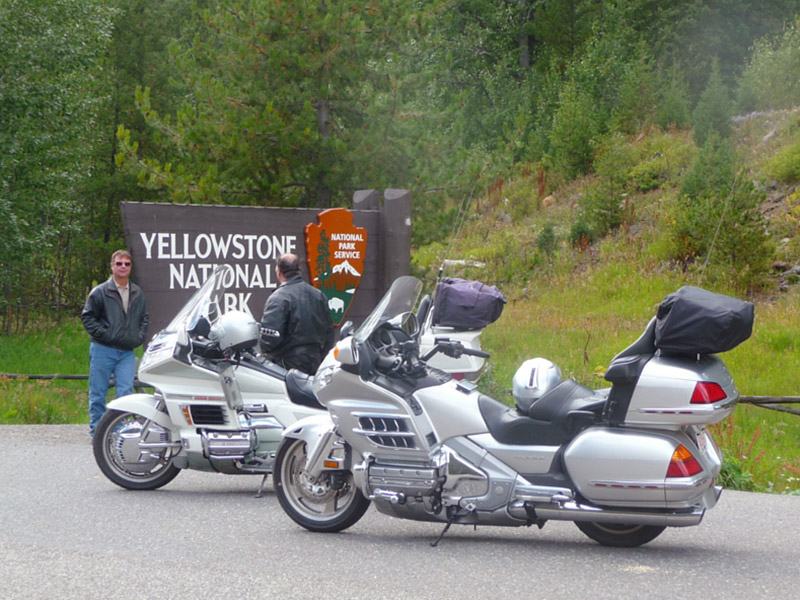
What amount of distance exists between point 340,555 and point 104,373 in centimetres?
497

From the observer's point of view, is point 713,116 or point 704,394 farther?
point 713,116

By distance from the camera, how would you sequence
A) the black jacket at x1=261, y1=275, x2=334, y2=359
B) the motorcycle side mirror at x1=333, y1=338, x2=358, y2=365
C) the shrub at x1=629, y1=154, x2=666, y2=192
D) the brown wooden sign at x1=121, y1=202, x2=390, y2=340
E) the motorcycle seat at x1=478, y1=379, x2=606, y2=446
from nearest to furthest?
the motorcycle seat at x1=478, y1=379, x2=606, y2=446
the motorcycle side mirror at x1=333, y1=338, x2=358, y2=365
the black jacket at x1=261, y1=275, x2=334, y2=359
the brown wooden sign at x1=121, y1=202, x2=390, y2=340
the shrub at x1=629, y1=154, x2=666, y2=192

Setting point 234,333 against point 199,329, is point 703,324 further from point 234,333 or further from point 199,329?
point 199,329

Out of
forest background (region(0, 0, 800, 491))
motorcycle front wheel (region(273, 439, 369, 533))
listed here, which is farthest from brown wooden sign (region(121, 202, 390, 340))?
motorcycle front wheel (region(273, 439, 369, 533))

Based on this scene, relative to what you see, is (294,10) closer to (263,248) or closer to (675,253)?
(263,248)

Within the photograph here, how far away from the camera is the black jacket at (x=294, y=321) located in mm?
9578

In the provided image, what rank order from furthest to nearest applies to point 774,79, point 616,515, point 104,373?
1. point 774,79
2. point 104,373
3. point 616,515

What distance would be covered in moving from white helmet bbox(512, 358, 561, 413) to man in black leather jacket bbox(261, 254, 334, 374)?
3241mm

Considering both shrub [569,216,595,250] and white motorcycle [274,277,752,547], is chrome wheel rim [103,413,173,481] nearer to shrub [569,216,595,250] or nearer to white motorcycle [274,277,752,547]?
white motorcycle [274,277,752,547]

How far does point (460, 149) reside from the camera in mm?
17578

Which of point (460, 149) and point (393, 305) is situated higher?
point (460, 149)

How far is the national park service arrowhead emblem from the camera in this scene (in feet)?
41.7

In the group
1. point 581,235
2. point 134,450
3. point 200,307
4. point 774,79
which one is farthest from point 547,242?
point 134,450

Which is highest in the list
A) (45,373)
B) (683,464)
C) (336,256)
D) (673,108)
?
(673,108)
